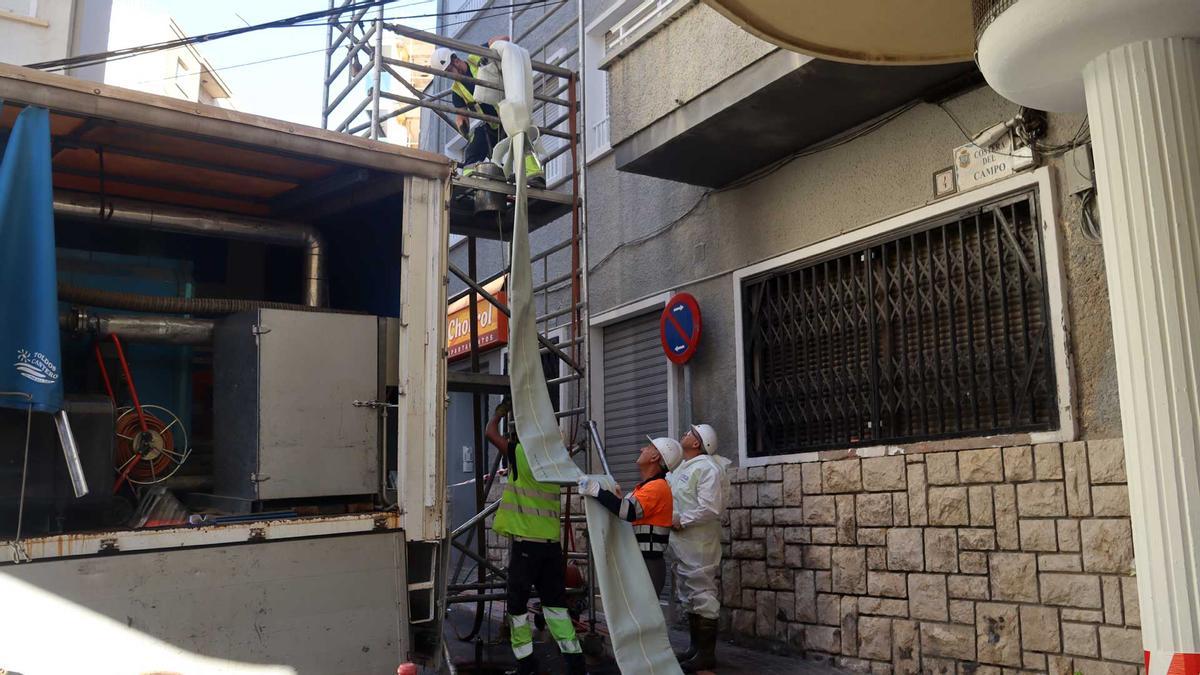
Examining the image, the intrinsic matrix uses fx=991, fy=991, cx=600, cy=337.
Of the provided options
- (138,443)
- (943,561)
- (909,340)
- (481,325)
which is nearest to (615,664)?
(943,561)

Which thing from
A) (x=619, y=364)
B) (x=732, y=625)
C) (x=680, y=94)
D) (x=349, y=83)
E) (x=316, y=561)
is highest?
(x=349, y=83)

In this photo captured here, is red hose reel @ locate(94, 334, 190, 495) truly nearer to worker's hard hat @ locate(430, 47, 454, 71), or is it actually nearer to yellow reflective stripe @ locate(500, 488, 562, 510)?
yellow reflective stripe @ locate(500, 488, 562, 510)

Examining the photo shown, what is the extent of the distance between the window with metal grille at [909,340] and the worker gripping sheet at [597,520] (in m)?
1.94

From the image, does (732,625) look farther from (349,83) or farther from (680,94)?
(349,83)

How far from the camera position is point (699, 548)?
268 inches

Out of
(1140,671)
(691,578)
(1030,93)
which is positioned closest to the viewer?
(1030,93)

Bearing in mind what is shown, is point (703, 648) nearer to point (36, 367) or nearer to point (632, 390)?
point (632, 390)

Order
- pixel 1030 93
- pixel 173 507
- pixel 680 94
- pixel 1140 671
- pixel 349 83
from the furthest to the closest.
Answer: pixel 349 83 < pixel 680 94 < pixel 173 507 < pixel 1140 671 < pixel 1030 93

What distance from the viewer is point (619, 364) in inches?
379

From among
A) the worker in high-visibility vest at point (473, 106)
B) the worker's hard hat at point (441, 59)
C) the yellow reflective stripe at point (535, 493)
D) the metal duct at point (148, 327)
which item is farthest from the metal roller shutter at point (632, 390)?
the metal duct at point (148, 327)

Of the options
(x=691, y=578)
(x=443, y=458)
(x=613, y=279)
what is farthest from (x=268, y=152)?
(x=613, y=279)

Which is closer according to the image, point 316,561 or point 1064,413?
point 316,561

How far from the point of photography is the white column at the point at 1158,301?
331 centimetres

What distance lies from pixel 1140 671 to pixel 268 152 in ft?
17.5
